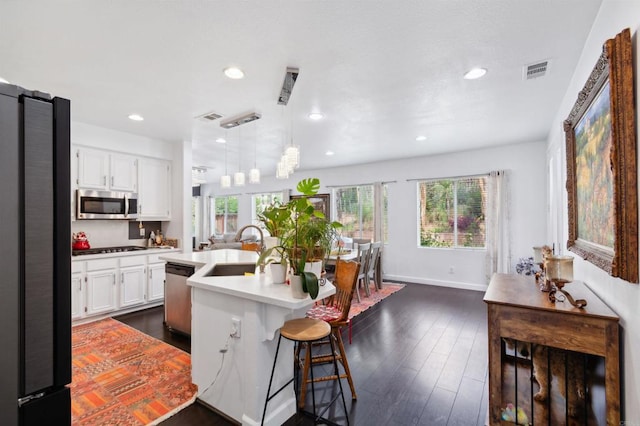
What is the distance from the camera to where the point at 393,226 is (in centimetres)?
648

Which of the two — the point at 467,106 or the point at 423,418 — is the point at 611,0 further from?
the point at 423,418

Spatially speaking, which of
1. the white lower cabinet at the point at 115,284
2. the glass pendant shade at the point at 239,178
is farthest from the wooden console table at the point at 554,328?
the white lower cabinet at the point at 115,284

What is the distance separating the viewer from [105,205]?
167 inches

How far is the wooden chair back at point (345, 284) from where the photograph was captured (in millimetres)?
2203

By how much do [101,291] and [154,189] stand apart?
1.69 metres

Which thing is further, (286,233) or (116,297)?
(116,297)

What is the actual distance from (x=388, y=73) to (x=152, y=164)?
401 cm

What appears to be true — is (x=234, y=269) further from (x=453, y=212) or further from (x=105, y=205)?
(x=453, y=212)

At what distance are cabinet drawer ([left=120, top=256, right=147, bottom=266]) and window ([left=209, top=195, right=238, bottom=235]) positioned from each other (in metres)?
5.35

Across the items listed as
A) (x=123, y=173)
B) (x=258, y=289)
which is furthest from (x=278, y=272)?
(x=123, y=173)

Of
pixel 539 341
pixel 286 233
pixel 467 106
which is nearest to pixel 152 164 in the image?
pixel 286 233

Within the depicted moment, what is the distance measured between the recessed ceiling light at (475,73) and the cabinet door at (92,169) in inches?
185

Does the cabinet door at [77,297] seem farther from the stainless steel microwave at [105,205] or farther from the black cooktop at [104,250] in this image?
the stainless steel microwave at [105,205]

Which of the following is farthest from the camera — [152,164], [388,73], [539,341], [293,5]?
[152,164]
